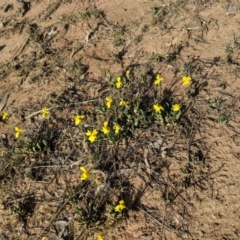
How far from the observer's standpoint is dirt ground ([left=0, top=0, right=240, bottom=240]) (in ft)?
11.5

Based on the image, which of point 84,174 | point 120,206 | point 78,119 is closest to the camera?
point 120,206

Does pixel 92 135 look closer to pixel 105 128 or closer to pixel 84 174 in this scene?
pixel 105 128

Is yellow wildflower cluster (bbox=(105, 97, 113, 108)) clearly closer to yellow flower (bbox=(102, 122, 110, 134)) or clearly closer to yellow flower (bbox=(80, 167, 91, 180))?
yellow flower (bbox=(102, 122, 110, 134))

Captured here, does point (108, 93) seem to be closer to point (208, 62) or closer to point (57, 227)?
point (208, 62)

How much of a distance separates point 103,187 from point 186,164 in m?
0.87

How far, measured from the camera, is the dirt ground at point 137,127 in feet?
11.5

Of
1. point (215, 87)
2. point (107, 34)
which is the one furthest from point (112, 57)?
point (215, 87)

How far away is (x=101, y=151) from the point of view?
404 centimetres

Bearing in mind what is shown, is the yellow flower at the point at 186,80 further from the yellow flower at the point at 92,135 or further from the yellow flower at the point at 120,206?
the yellow flower at the point at 120,206

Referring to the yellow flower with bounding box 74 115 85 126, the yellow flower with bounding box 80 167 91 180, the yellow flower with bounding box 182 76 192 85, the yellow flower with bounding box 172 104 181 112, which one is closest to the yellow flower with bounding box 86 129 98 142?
the yellow flower with bounding box 74 115 85 126

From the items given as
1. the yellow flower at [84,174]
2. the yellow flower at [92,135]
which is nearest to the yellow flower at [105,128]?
the yellow flower at [92,135]

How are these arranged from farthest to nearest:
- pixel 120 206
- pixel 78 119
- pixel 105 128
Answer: pixel 78 119 < pixel 105 128 < pixel 120 206

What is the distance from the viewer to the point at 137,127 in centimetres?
415

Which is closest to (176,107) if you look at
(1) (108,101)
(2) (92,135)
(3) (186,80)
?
(3) (186,80)
